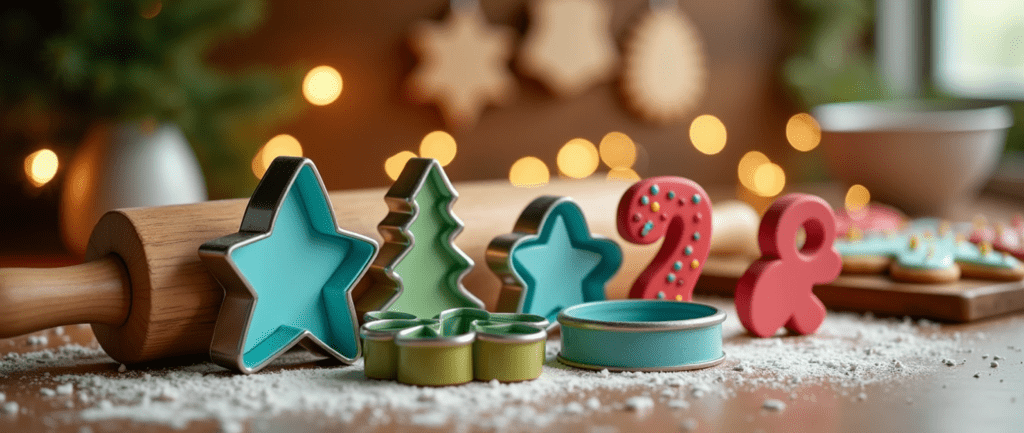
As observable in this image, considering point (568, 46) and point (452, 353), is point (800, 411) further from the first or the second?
point (568, 46)

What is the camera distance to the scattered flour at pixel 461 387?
769mm

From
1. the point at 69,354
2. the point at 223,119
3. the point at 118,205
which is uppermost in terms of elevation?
the point at 223,119

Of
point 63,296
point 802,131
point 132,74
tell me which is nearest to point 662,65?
point 802,131

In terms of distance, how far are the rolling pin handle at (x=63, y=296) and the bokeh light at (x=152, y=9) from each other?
772 millimetres

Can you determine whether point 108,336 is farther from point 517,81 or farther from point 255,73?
point 517,81

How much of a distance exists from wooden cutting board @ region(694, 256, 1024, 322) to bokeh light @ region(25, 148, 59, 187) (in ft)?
4.40

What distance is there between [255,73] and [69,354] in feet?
2.66

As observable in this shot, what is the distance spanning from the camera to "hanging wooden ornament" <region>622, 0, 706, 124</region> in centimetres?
244

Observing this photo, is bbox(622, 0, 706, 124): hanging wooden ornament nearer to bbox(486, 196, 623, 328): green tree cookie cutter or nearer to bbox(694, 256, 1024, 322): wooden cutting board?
bbox(694, 256, 1024, 322): wooden cutting board

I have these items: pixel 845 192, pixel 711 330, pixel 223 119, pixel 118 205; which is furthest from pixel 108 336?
pixel 845 192

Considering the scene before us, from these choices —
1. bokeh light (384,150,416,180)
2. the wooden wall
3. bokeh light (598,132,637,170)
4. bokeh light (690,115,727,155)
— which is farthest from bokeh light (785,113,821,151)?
bokeh light (384,150,416,180)

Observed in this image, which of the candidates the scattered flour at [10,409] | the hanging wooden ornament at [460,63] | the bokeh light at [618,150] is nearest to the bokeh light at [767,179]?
the bokeh light at [618,150]

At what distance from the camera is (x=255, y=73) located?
1.74m

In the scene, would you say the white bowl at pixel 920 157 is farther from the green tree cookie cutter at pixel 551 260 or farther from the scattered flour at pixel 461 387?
the green tree cookie cutter at pixel 551 260
